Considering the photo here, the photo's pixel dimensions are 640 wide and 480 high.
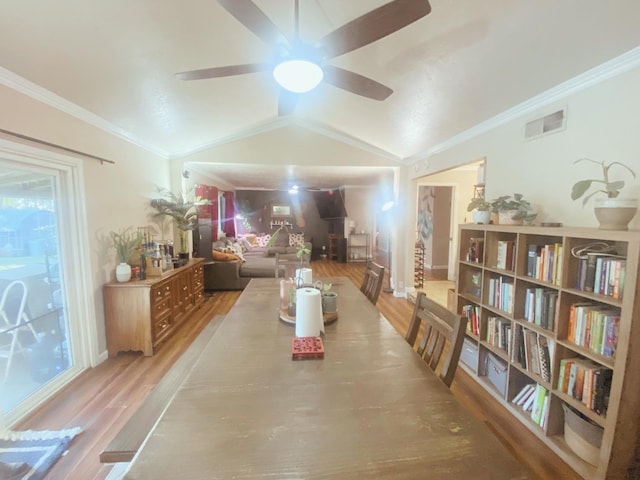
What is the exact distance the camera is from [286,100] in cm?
217

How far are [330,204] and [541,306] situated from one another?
721 cm

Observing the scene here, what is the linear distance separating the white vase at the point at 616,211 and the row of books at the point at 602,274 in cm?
16

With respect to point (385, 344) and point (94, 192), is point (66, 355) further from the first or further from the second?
point (385, 344)

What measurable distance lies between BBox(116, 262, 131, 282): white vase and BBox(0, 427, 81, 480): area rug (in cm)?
132

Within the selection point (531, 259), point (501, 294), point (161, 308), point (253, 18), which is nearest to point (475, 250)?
point (501, 294)

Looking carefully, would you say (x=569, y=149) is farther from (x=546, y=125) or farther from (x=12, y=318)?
(x=12, y=318)

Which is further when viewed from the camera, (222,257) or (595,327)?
(222,257)

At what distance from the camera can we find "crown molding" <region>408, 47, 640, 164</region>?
1.64 meters

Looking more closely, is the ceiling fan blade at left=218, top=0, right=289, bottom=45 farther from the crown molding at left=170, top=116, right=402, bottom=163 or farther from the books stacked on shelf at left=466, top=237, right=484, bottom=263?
the crown molding at left=170, top=116, right=402, bottom=163

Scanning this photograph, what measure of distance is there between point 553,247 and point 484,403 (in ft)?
4.16

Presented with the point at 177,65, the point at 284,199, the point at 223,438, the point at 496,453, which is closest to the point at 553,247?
the point at 496,453

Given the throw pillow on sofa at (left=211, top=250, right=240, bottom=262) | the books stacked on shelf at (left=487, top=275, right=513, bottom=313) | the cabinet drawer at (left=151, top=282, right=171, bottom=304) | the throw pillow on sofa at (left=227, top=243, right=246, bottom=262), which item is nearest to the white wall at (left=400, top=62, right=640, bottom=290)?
the books stacked on shelf at (left=487, top=275, right=513, bottom=313)

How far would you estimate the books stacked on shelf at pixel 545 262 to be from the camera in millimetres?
1744

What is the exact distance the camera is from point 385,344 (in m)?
1.43
